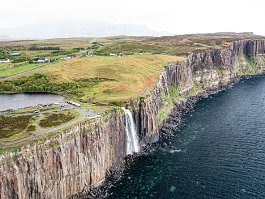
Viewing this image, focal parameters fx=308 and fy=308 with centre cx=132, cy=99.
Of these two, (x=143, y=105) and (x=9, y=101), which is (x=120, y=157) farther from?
(x=9, y=101)

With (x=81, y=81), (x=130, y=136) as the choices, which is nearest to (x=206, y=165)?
(x=130, y=136)

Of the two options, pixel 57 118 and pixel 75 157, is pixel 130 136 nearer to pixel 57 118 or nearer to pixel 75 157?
pixel 57 118

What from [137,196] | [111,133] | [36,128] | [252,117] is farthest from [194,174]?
[252,117]

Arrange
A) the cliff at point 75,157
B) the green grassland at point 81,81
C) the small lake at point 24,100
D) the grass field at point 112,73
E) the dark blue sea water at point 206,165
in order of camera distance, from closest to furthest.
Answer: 1. the cliff at point 75,157
2. the dark blue sea water at point 206,165
3. the green grassland at point 81,81
4. the small lake at point 24,100
5. the grass field at point 112,73

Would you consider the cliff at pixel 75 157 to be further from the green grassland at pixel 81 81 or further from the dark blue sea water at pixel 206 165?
the dark blue sea water at pixel 206 165

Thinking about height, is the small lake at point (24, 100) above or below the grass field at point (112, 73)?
below

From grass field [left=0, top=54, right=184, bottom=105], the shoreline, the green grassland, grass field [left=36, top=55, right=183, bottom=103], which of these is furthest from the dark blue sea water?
grass field [left=0, top=54, right=184, bottom=105]

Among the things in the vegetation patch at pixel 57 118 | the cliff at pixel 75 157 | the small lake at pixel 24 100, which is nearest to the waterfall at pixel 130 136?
the cliff at pixel 75 157
